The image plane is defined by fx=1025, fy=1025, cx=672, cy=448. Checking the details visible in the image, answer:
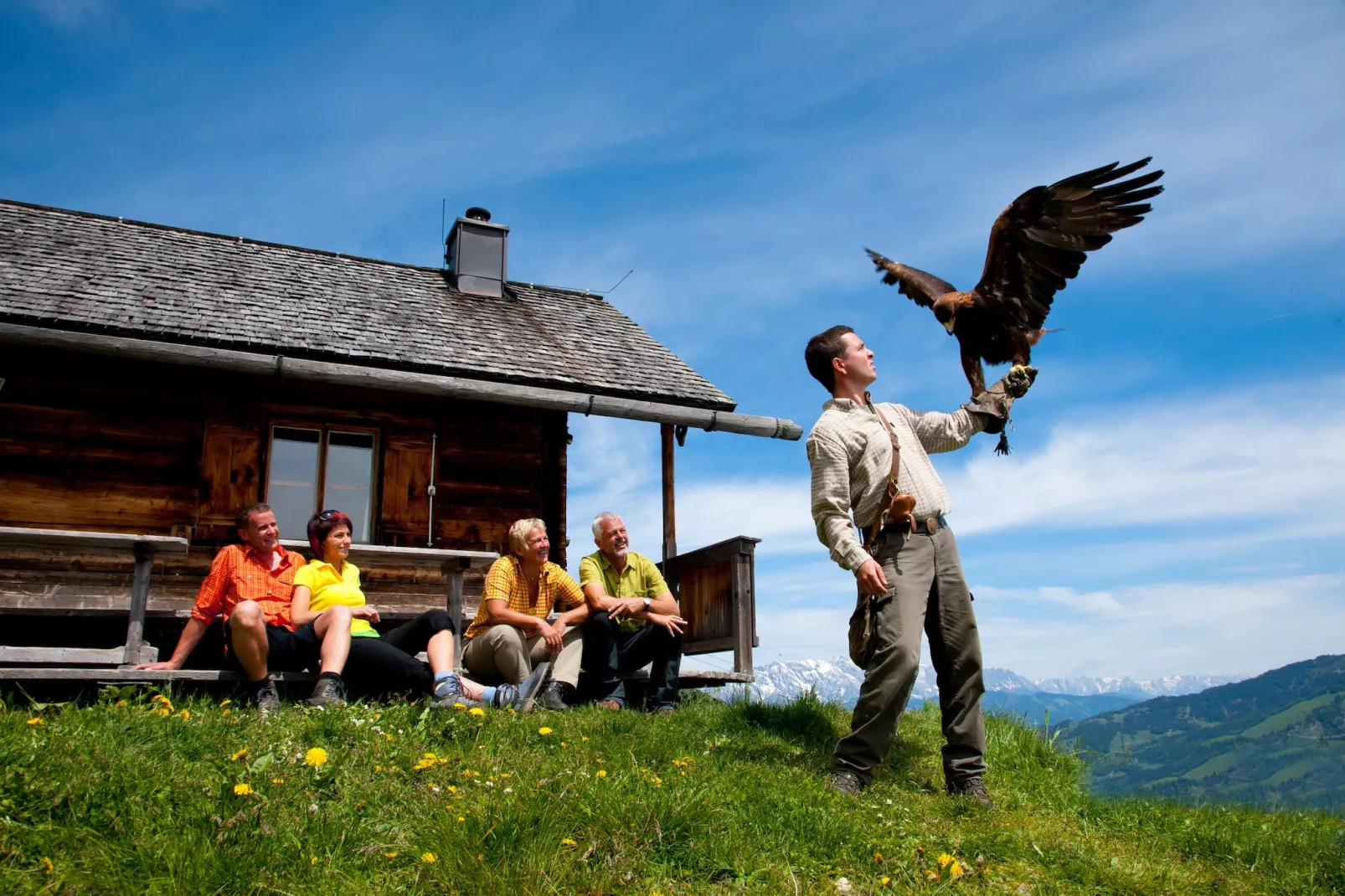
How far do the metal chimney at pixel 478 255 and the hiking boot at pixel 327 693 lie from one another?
7.94 metres

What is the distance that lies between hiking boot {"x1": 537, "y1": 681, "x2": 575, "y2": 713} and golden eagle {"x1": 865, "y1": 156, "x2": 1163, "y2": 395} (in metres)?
3.05

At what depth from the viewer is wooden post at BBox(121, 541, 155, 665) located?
19.5 ft

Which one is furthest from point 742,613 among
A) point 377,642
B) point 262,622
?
point 262,622

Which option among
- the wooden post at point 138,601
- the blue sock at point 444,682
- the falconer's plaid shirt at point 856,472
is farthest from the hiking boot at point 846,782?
the wooden post at point 138,601

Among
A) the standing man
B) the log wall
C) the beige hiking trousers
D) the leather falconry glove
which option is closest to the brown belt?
the standing man

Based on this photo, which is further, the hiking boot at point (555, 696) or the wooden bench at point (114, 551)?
the hiking boot at point (555, 696)

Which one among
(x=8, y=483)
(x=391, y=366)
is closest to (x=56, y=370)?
(x=8, y=483)

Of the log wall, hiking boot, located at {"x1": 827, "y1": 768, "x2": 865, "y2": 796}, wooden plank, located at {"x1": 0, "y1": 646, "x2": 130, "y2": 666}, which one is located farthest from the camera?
the log wall

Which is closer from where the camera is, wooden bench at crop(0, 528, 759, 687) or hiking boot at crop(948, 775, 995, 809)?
hiking boot at crop(948, 775, 995, 809)

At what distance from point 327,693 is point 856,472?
301 centimetres

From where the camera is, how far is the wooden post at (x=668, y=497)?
31.7ft

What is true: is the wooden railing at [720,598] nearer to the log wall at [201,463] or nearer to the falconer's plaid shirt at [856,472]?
the log wall at [201,463]

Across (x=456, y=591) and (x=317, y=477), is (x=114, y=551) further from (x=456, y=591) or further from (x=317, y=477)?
(x=317, y=477)

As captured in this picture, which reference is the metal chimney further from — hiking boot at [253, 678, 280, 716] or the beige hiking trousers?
hiking boot at [253, 678, 280, 716]
